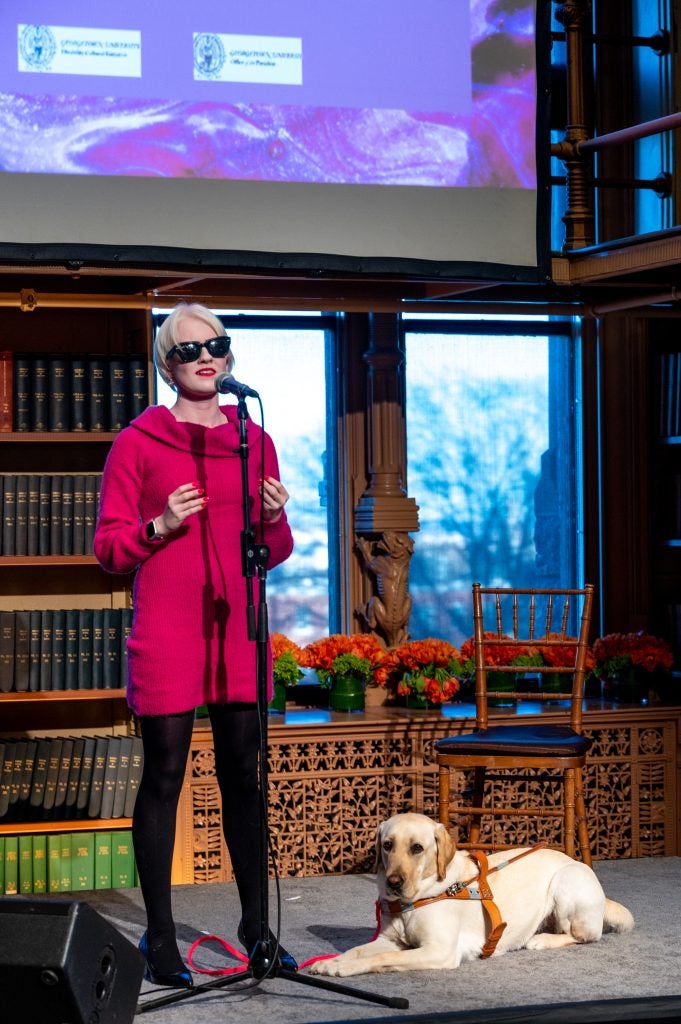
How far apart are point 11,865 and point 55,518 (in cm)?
114

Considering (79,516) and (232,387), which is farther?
(79,516)

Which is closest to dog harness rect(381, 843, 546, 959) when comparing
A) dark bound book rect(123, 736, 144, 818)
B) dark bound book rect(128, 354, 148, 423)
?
dark bound book rect(123, 736, 144, 818)

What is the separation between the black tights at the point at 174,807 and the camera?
338 centimetres

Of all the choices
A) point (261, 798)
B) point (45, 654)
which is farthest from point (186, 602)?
point (45, 654)

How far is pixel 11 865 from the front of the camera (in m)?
4.58

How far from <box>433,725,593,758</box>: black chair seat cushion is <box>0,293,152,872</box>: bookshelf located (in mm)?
1126

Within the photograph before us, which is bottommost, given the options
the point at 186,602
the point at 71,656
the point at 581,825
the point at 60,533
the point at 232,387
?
the point at 581,825

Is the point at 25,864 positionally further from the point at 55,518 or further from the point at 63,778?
the point at 55,518

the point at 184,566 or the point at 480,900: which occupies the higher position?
the point at 184,566

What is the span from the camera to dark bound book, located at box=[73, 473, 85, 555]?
4.62 metres

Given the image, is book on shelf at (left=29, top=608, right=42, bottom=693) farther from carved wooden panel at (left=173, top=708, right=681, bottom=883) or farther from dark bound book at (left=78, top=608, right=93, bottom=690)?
carved wooden panel at (left=173, top=708, right=681, bottom=883)

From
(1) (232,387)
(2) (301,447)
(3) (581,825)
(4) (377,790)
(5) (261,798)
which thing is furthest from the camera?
(2) (301,447)

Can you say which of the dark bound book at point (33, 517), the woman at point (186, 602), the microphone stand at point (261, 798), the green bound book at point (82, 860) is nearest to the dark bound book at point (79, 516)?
the dark bound book at point (33, 517)

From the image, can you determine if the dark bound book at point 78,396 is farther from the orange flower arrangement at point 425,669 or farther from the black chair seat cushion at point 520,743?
the black chair seat cushion at point 520,743
